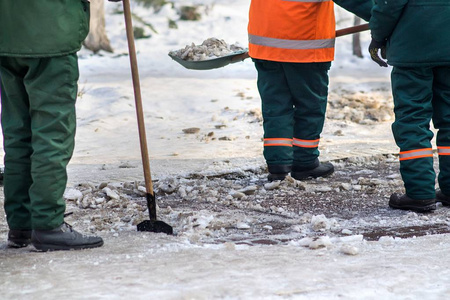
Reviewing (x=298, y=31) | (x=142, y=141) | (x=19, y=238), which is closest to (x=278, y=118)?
(x=298, y=31)

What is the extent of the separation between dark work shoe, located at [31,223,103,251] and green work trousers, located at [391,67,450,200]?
210 centimetres

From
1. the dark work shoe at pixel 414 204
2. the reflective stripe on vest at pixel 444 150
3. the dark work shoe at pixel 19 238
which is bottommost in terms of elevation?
the dark work shoe at pixel 414 204

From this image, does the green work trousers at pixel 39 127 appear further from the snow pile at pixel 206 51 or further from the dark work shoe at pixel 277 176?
the snow pile at pixel 206 51

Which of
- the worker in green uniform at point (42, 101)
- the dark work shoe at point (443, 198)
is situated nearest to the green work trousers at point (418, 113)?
the dark work shoe at point (443, 198)

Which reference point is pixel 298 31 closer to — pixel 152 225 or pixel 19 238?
pixel 152 225

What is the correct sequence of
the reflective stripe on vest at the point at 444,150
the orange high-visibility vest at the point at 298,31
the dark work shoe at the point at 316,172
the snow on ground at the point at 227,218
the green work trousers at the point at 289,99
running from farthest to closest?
1. the dark work shoe at the point at 316,172
2. the green work trousers at the point at 289,99
3. the orange high-visibility vest at the point at 298,31
4. the reflective stripe on vest at the point at 444,150
5. the snow on ground at the point at 227,218

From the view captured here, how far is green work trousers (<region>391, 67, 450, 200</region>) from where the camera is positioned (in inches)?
187

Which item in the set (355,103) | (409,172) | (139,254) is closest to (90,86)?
(355,103)

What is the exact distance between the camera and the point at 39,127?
11.9 feet

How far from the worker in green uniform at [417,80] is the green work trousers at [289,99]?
945mm

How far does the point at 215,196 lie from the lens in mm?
5207

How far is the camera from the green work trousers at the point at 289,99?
5.78 metres

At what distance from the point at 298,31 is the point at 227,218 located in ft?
5.91

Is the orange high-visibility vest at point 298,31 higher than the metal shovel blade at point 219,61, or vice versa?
the orange high-visibility vest at point 298,31
